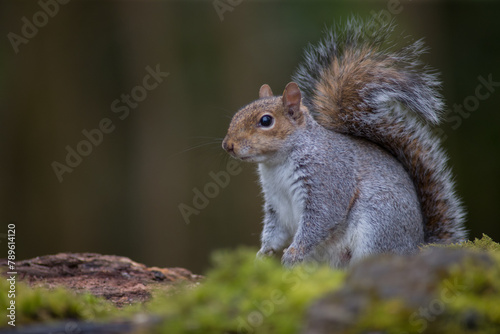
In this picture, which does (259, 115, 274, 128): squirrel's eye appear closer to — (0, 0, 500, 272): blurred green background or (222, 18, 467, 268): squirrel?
(222, 18, 467, 268): squirrel

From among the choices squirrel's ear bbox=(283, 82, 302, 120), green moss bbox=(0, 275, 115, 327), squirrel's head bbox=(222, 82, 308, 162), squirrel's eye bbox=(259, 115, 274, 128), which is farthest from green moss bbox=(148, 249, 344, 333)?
squirrel's ear bbox=(283, 82, 302, 120)

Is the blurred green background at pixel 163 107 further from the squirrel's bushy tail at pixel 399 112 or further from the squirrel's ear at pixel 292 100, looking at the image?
the squirrel's ear at pixel 292 100

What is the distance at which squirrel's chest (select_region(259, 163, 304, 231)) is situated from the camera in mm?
2863

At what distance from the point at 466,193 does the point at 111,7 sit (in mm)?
4395

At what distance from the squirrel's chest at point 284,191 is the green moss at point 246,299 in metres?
1.59

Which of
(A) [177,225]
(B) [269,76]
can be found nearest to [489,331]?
(A) [177,225]

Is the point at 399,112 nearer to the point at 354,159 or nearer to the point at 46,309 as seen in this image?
the point at 354,159

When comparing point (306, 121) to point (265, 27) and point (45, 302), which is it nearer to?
point (45, 302)

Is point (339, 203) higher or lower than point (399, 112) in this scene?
lower

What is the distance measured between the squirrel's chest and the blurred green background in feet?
9.07

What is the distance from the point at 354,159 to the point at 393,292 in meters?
1.99

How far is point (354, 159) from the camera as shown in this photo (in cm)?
299

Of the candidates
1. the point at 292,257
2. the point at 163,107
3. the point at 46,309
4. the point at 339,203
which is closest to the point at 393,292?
the point at 46,309

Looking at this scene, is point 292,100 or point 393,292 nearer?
point 393,292
